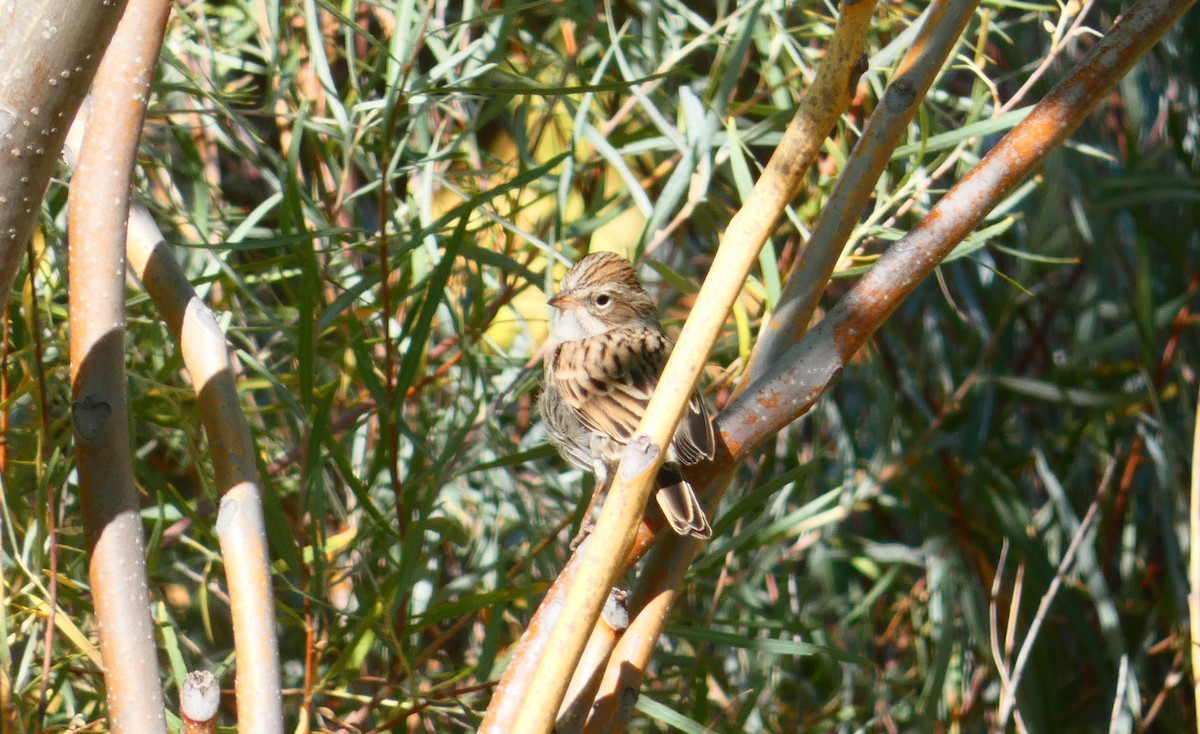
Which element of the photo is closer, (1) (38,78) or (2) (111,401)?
(1) (38,78)

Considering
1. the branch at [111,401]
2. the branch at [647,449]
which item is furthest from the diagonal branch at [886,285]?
the branch at [111,401]

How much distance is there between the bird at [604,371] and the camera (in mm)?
2021

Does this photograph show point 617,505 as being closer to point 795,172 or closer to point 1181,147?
point 795,172

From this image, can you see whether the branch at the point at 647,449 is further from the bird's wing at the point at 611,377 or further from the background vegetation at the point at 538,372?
the bird's wing at the point at 611,377

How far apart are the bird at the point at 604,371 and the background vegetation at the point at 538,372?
80 millimetres

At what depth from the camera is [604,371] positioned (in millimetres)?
2334

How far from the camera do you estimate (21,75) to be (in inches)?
33.2

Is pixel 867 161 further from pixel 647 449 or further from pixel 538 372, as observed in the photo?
pixel 538 372

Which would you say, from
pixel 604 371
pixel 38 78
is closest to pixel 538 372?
pixel 604 371

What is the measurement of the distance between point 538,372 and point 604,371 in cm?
12

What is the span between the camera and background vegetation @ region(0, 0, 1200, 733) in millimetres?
1759

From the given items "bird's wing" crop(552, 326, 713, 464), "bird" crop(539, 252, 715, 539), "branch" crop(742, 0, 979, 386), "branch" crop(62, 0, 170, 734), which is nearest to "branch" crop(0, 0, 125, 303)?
"branch" crop(62, 0, 170, 734)

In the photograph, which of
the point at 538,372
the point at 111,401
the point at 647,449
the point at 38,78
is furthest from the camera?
the point at 538,372

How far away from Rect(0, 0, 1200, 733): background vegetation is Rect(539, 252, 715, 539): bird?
0.08m
